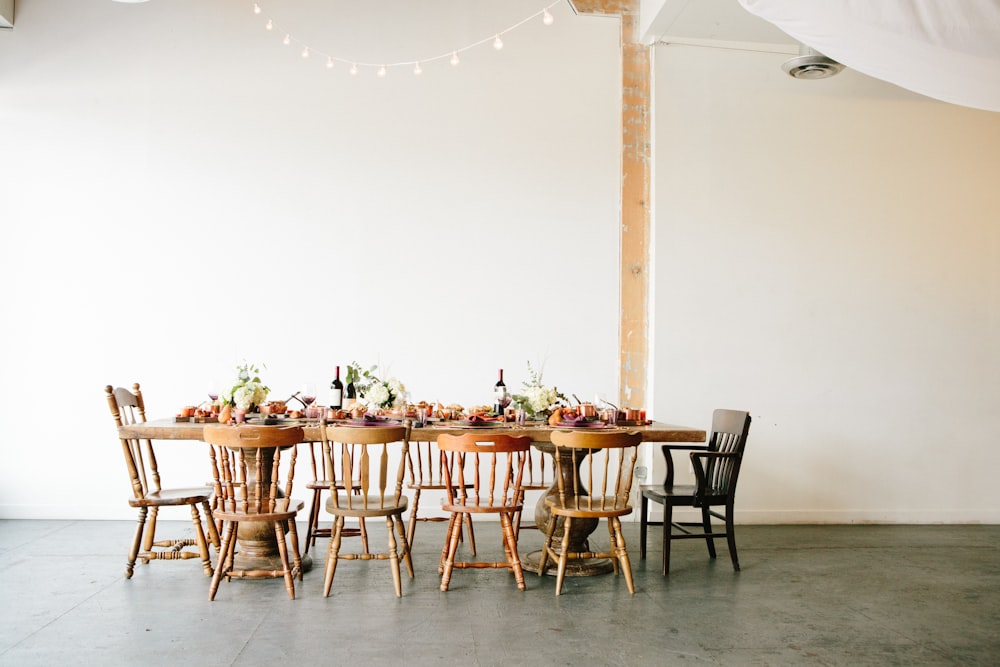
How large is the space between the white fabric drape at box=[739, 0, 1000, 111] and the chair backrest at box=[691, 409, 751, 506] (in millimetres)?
2204

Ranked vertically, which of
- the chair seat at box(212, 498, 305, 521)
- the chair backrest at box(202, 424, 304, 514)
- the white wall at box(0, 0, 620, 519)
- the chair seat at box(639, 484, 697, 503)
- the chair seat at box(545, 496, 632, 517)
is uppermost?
the white wall at box(0, 0, 620, 519)

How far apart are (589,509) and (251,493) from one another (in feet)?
6.04

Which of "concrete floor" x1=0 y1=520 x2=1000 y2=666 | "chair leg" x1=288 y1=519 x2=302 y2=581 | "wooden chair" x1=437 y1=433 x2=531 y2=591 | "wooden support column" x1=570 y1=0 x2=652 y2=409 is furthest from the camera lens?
"wooden support column" x1=570 y1=0 x2=652 y2=409

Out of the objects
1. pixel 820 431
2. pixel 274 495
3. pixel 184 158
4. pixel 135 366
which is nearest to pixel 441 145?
pixel 184 158

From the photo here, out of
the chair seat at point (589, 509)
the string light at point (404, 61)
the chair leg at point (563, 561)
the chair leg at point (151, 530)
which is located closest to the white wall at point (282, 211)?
the string light at point (404, 61)

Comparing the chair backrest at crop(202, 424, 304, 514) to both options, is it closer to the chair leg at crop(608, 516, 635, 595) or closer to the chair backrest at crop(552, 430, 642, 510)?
the chair backrest at crop(552, 430, 642, 510)

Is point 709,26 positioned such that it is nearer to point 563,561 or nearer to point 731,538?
point 731,538

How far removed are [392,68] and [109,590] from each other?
4297 mm

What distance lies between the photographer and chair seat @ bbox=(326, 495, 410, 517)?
4180 millimetres

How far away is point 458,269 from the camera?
6.67 meters

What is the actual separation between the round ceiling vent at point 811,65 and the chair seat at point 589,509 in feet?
11.1

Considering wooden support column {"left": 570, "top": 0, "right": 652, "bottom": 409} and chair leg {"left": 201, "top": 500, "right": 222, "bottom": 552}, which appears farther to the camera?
wooden support column {"left": 570, "top": 0, "right": 652, "bottom": 409}

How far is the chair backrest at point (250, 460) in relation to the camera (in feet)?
13.4

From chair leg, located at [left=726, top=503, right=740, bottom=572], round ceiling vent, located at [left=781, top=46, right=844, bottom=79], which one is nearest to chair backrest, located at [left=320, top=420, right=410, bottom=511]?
chair leg, located at [left=726, top=503, right=740, bottom=572]
